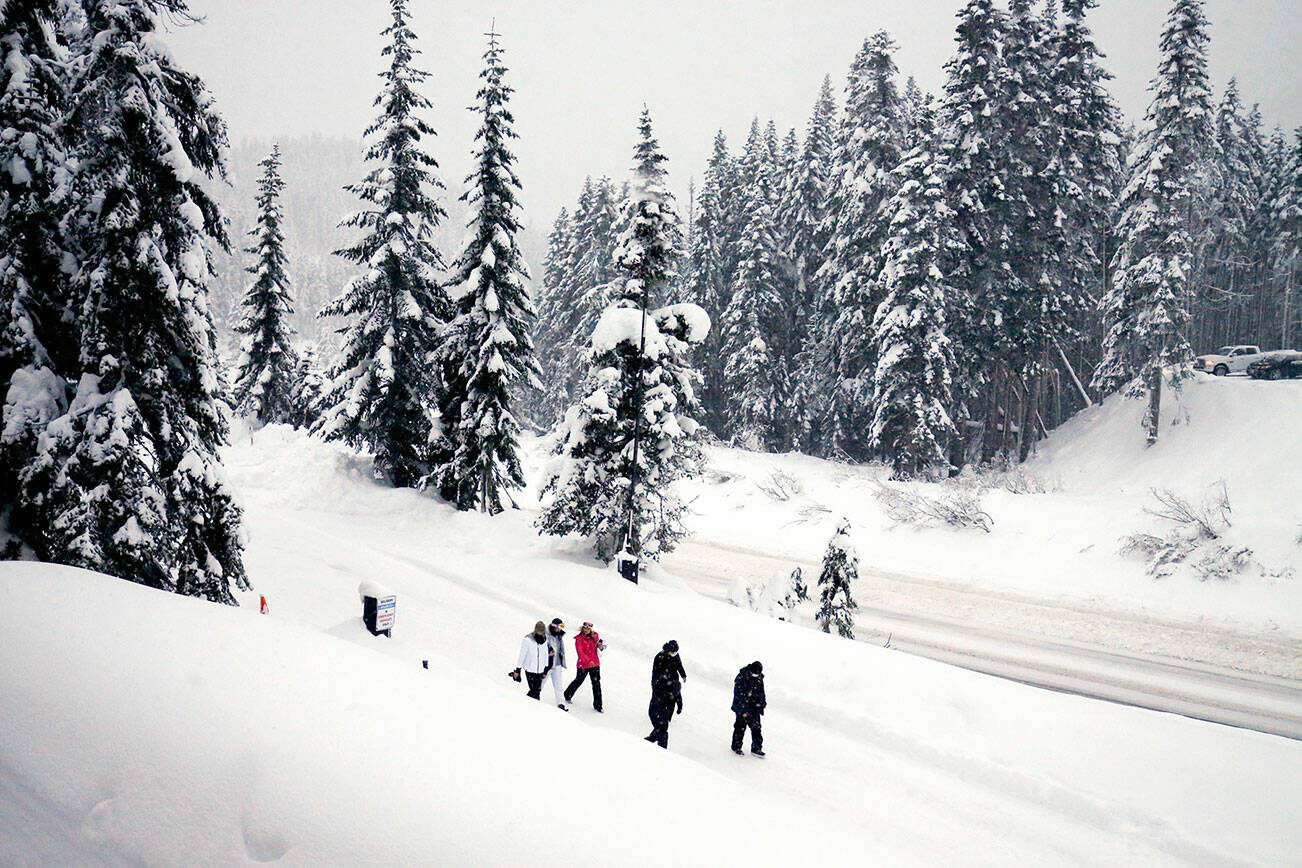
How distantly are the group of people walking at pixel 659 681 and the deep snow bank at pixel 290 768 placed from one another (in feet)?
10.6

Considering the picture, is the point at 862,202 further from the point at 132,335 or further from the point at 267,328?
the point at 267,328

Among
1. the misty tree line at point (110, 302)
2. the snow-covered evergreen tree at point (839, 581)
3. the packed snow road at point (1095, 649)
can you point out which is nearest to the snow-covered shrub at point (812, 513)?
the packed snow road at point (1095, 649)

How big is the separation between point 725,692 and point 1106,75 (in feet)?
112

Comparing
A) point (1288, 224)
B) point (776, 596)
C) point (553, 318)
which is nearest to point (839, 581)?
point (776, 596)

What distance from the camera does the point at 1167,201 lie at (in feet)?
87.8

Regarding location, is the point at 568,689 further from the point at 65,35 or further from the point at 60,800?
the point at 65,35

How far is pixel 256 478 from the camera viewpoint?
77.0 ft

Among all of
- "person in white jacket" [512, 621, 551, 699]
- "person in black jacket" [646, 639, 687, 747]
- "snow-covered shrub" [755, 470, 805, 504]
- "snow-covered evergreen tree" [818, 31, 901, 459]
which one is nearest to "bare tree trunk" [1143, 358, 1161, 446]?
"snow-covered evergreen tree" [818, 31, 901, 459]

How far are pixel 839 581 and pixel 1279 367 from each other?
32033 mm

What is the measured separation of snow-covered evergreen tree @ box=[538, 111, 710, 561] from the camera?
653 inches

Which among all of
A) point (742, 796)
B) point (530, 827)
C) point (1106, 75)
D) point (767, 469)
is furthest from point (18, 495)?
point (1106, 75)

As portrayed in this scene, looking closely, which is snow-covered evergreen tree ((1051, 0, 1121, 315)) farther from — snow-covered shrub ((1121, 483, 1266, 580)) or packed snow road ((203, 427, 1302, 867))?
packed snow road ((203, 427, 1302, 867))

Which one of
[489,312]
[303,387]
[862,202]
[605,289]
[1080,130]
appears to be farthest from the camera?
[303,387]

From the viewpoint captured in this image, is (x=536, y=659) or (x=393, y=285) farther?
(x=393, y=285)
